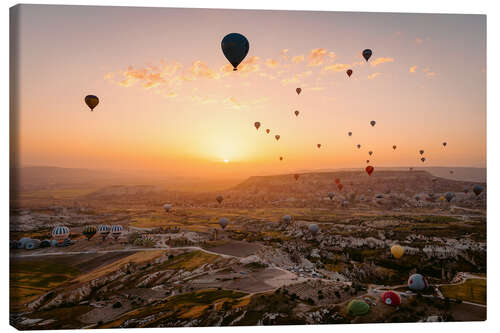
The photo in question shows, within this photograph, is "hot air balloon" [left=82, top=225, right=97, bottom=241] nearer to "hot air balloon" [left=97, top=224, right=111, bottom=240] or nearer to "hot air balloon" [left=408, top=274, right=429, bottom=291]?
"hot air balloon" [left=97, top=224, right=111, bottom=240]

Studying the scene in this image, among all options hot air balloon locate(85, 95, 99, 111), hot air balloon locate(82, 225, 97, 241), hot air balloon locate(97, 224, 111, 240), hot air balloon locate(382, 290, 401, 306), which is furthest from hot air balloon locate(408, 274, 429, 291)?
hot air balloon locate(82, 225, 97, 241)

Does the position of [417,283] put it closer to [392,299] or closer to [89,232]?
[392,299]

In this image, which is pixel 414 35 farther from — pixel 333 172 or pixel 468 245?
pixel 333 172

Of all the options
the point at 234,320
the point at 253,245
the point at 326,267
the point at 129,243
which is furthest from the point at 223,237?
the point at 234,320

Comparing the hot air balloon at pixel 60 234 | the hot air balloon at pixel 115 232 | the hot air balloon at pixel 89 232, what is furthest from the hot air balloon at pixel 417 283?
the hot air balloon at pixel 60 234

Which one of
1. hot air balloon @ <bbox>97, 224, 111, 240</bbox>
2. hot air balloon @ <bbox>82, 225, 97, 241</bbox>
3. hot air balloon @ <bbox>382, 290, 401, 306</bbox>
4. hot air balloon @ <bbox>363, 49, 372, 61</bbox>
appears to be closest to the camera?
hot air balloon @ <bbox>382, 290, 401, 306</bbox>
